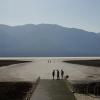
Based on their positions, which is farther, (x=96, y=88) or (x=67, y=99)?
(x=96, y=88)

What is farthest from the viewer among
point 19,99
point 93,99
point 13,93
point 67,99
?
point 13,93

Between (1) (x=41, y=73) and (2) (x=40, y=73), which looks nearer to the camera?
(1) (x=41, y=73)

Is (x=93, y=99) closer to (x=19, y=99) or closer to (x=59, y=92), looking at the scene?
(x=59, y=92)

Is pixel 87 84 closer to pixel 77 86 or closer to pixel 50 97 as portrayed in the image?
pixel 77 86

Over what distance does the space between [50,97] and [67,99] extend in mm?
2496

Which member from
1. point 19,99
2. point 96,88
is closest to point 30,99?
point 19,99

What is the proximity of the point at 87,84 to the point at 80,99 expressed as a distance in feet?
53.9

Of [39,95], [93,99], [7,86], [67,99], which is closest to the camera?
[67,99]

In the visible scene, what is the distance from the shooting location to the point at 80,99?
35.6m

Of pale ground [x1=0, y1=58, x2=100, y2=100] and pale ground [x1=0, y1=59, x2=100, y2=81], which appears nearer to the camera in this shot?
pale ground [x1=0, y1=58, x2=100, y2=100]

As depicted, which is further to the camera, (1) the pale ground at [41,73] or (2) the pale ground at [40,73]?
(2) the pale ground at [40,73]

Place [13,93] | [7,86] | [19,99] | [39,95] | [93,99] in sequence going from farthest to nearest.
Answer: [7,86], [13,93], [19,99], [93,99], [39,95]

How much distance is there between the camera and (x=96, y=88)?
162 ft

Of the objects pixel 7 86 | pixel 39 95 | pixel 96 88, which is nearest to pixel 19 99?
pixel 7 86
